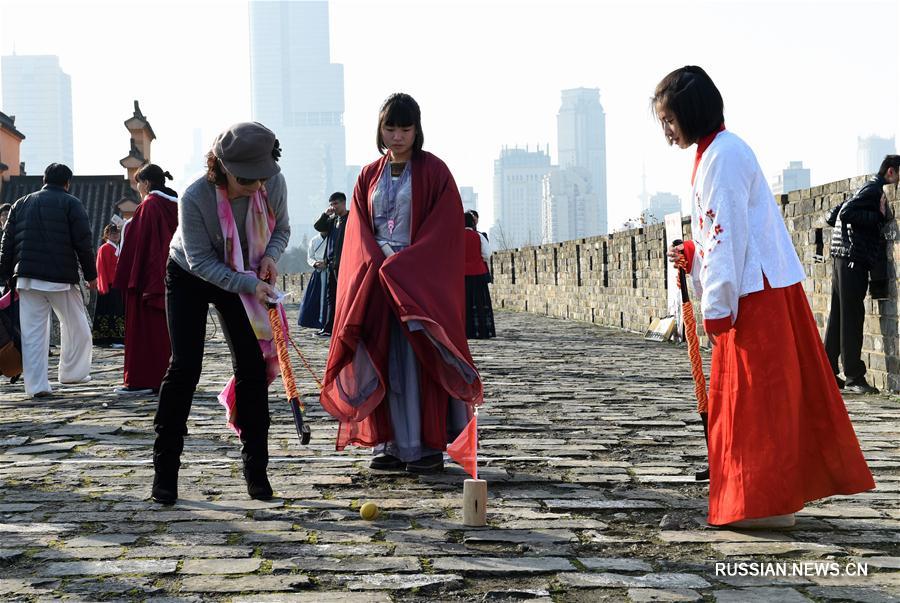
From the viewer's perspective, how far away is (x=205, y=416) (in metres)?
7.62

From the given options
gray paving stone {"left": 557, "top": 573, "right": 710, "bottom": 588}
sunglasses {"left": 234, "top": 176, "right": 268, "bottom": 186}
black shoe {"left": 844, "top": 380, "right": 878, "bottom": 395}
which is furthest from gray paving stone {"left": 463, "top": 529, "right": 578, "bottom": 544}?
black shoe {"left": 844, "top": 380, "right": 878, "bottom": 395}

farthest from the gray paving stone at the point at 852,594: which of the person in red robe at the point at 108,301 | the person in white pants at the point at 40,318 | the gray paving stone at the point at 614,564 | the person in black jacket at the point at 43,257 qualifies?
the person in red robe at the point at 108,301

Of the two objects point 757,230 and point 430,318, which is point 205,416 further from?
point 757,230

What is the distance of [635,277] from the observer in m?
17.6

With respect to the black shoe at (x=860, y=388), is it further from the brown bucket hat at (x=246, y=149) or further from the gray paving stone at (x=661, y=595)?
the gray paving stone at (x=661, y=595)

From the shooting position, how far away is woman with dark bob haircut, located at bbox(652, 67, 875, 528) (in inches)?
163

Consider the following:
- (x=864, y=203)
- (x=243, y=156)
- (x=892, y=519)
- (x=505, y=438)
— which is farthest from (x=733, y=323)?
(x=864, y=203)

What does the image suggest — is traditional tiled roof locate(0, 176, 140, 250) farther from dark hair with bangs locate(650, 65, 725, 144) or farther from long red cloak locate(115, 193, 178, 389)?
dark hair with bangs locate(650, 65, 725, 144)

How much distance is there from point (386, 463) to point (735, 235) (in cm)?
211

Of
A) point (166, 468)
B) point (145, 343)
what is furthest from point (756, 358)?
point (145, 343)

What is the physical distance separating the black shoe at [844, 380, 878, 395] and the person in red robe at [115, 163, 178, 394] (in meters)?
5.12

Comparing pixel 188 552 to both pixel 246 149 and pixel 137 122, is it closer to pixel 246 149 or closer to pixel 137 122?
pixel 246 149

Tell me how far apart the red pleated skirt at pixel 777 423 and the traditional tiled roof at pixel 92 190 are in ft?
105

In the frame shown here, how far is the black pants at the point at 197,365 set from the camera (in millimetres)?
4902
